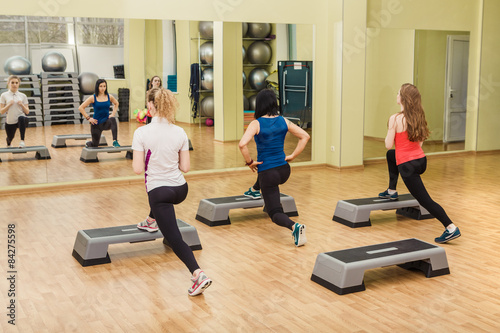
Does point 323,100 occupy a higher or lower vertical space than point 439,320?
higher

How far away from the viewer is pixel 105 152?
26.2 feet

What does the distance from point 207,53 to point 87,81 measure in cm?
172

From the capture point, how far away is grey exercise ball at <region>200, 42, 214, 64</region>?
314 inches

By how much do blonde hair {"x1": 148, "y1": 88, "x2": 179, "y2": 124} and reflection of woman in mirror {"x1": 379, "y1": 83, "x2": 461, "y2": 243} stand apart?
2.01m

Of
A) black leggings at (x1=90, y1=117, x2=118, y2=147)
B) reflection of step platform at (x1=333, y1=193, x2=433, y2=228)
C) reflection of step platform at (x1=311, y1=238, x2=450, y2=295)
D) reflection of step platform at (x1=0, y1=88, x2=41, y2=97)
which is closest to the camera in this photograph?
reflection of step platform at (x1=311, y1=238, x2=450, y2=295)

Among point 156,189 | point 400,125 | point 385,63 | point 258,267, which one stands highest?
point 385,63

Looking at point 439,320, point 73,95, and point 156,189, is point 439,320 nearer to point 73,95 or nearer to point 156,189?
point 156,189

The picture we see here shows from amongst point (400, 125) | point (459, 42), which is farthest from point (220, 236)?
point (459, 42)

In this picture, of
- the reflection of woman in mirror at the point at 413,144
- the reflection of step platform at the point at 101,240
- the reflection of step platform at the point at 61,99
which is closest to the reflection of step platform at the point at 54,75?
the reflection of step platform at the point at 61,99

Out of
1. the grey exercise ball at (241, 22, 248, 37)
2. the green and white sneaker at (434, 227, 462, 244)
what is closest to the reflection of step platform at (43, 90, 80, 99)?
the grey exercise ball at (241, 22, 248, 37)

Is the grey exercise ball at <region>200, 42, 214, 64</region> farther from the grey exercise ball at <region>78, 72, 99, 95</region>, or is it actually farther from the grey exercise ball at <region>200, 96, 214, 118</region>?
the grey exercise ball at <region>78, 72, 99, 95</region>

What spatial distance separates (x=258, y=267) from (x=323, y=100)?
4.79m

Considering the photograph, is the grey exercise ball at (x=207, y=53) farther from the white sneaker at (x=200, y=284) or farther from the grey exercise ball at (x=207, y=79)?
the white sneaker at (x=200, y=284)

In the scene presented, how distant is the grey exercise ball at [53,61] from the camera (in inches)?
279
